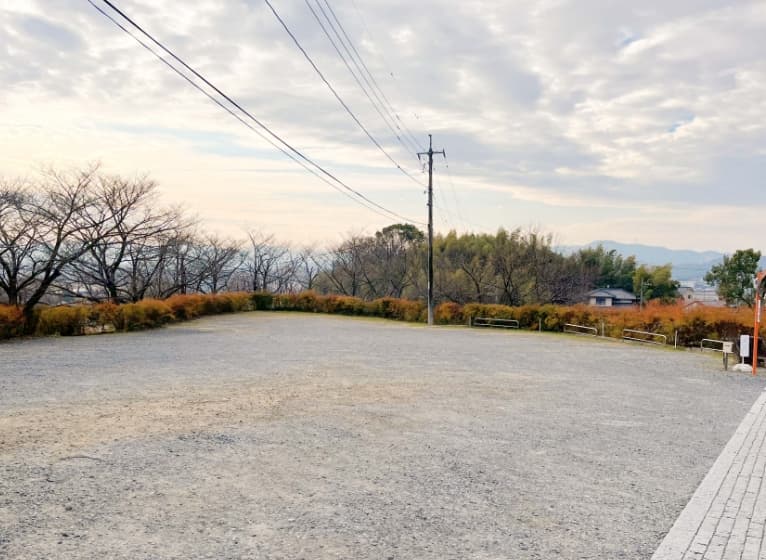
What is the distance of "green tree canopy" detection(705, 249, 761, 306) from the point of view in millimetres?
Result: 39156

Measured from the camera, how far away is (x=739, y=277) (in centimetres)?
3962

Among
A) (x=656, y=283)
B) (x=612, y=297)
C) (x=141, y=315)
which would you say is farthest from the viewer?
(x=612, y=297)

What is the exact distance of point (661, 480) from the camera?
14.5 ft

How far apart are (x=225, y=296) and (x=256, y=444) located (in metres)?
19.2

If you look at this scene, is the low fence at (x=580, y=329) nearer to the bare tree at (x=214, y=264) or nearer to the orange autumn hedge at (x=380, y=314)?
the orange autumn hedge at (x=380, y=314)

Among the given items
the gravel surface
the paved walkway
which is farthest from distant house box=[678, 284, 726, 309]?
the paved walkway

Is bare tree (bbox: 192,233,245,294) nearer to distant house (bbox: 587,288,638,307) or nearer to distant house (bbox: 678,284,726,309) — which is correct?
distant house (bbox: 678,284,726,309)

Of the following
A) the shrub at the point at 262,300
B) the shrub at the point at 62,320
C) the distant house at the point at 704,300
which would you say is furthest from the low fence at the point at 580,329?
the shrub at the point at 62,320

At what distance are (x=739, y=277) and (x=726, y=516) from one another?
42794mm

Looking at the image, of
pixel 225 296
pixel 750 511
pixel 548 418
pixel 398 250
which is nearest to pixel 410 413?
pixel 548 418

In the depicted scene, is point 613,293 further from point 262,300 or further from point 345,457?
point 345,457

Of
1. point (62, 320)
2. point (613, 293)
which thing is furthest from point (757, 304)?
point (613, 293)

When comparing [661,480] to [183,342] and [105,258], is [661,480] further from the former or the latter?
[105,258]

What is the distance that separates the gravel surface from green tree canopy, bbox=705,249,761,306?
34.6 m
